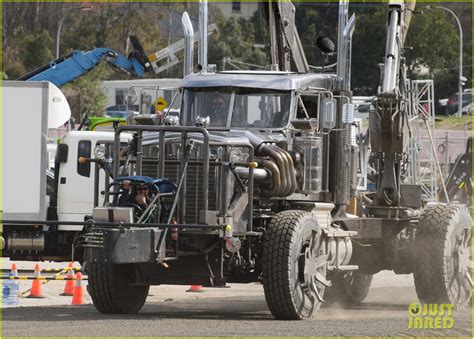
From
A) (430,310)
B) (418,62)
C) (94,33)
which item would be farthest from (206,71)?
(94,33)

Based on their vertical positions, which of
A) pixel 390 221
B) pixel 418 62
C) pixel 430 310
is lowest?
pixel 430 310

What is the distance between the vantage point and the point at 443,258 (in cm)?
1691

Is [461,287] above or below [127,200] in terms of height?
below

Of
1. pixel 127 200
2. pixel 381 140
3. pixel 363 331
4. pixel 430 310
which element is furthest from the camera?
pixel 381 140

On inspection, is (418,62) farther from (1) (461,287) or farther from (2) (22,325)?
(2) (22,325)

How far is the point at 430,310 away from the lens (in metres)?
16.5

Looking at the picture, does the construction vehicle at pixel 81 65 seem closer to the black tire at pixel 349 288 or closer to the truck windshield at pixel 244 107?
the black tire at pixel 349 288

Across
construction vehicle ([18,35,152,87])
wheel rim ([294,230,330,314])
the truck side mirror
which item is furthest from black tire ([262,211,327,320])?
construction vehicle ([18,35,152,87])

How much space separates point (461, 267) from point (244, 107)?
395 centimetres

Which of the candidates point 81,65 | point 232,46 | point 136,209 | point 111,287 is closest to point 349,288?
point 111,287

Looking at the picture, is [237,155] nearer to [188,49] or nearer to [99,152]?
[99,152]

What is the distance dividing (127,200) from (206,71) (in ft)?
11.9

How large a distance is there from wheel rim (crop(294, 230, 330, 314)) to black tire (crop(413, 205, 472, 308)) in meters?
2.52

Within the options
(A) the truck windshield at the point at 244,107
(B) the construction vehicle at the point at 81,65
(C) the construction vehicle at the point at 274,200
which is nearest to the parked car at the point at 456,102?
(B) the construction vehicle at the point at 81,65
